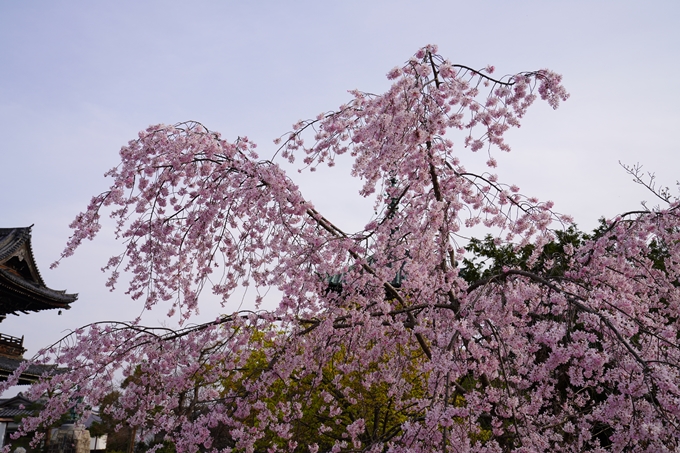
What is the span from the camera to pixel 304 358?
586 cm

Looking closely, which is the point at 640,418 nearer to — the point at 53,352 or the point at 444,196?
the point at 444,196

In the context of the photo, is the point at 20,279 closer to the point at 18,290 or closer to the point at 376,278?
the point at 18,290

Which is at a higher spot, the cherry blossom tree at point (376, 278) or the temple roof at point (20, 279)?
the temple roof at point (20, 279)

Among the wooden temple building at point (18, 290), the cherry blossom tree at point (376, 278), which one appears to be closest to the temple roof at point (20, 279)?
the wooden temple building at point (18, 290)

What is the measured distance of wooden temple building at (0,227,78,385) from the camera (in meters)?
15.2

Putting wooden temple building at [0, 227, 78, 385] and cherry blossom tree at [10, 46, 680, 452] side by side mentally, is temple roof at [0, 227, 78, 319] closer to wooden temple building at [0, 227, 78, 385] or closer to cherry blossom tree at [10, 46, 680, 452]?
wooden temple building at [0, 227, 78, 385]

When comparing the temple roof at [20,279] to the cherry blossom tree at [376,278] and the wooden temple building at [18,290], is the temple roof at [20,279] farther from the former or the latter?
the cherry blossom tree at [376,278]

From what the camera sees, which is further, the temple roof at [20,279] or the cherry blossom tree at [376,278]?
the temple roof at [20,279]

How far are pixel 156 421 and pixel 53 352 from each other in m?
1.55

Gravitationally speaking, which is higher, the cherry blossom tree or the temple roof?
the temple roof

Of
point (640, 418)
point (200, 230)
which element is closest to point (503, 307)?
point (640, 418)

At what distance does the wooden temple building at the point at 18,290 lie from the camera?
15164mm

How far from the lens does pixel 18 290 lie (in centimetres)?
1570

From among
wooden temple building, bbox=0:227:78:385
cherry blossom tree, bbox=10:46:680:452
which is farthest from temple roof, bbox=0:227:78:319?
cherry blossom tree, bbox=10:46:680:452
